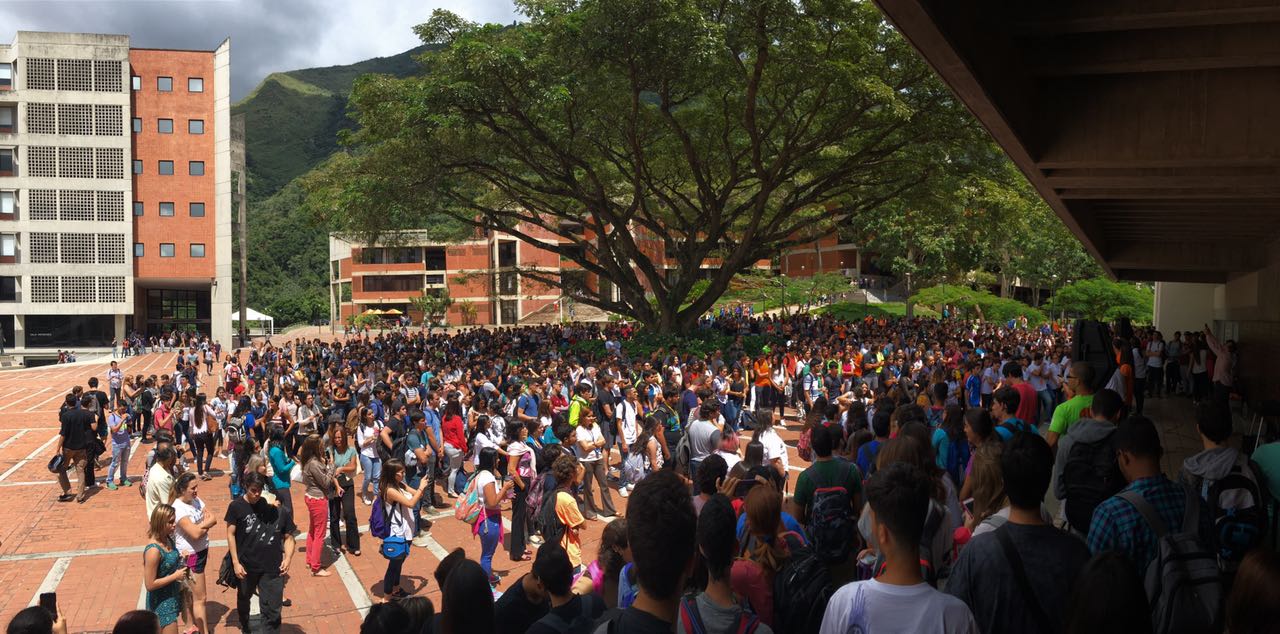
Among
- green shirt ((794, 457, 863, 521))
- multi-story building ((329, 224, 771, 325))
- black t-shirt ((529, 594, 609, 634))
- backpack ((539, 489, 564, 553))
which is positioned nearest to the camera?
black t-shirt ((529, 594, 609, 634))

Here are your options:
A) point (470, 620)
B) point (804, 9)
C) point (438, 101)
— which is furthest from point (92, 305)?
point (470, 620)

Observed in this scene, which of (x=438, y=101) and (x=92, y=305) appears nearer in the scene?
(x=438, y=101)

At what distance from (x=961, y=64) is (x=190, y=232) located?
5767cm

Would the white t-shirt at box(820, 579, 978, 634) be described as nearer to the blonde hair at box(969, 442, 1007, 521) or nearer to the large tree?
the blonde hair at box(969, 442, 1007, 521)

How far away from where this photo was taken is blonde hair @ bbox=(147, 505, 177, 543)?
6016 mm

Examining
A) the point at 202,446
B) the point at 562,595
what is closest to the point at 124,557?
the point at 202,446

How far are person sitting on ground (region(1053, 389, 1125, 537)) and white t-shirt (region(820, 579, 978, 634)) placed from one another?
8.55 ft

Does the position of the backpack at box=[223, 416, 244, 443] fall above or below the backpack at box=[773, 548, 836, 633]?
below

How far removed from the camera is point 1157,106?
25.3 ft

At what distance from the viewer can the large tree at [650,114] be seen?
68.3ft

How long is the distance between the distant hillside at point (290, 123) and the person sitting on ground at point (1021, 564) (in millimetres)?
116212

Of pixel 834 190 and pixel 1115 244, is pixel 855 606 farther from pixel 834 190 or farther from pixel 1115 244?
pixel 834 190

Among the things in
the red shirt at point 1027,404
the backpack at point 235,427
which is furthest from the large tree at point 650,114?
the red shirt at point 1027,404

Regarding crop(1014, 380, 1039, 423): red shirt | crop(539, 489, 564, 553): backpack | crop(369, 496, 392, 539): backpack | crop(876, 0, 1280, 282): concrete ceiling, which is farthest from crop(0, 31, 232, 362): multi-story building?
crop(876, 0, 1280, 282): concrete ceiling
